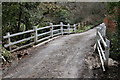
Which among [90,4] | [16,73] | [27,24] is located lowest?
[16,73]

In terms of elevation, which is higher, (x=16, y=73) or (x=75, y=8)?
(x=75, y=8)

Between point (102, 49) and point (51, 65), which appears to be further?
point (102, 49)

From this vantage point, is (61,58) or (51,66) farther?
(61,58)

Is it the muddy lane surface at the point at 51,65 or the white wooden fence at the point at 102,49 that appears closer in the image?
the muddy lane surface at the point at 51,65

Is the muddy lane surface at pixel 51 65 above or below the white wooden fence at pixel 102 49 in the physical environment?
below

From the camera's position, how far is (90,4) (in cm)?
3312

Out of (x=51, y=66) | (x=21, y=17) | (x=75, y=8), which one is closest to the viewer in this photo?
(x=51, y=66)

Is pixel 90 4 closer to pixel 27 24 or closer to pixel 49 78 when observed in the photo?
pixel 27 24

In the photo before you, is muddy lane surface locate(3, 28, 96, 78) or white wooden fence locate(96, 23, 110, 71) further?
white wooden fence locate(96, 23, 110, 71)

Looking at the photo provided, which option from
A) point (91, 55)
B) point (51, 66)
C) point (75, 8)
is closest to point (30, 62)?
point (51, 66)

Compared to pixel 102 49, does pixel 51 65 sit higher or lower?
lower

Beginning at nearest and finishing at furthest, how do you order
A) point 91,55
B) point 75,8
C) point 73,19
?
point 91,55 → point 73,19 → point 75,8

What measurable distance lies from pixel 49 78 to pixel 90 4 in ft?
94.0

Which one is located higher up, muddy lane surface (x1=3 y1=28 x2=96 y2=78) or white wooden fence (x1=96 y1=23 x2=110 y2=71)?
white wooden fence (x1=96 y1=23 x2=110 y2=71)
